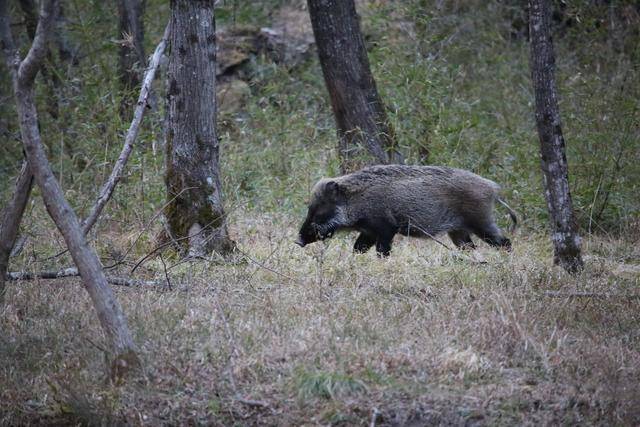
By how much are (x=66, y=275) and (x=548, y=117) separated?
3.72 m

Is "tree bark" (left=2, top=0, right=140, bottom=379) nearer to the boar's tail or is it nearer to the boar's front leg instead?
the boar's front leg

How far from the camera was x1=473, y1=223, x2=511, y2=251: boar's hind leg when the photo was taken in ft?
26.7

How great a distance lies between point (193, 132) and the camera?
7348 millimetres

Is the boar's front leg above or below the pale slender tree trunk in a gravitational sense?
below

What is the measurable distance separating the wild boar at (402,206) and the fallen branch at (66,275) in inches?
77.1

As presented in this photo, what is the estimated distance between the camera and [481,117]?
11.5 metres

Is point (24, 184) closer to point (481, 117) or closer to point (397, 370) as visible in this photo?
point (397, 370)

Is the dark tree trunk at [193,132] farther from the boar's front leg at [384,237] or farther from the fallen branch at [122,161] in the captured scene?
the boar's front leg at [384,237]

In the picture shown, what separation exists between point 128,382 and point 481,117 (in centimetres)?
761

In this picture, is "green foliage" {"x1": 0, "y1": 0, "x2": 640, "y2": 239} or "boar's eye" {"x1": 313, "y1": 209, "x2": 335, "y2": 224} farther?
"green foliage" {"x1": 0, "y1": 0, "x2": 640, "y2": 239}

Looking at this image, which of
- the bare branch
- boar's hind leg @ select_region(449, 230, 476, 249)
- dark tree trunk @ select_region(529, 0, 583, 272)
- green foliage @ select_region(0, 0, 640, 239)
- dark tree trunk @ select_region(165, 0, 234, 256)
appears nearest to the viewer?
the bare branch

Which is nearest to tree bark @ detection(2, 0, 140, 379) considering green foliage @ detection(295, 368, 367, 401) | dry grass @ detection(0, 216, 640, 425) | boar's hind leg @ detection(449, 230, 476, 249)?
dry grass @ detection(0, 216, 640, 425)

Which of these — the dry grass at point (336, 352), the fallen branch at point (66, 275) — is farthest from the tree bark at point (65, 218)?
the fallen branch at point (66, 275)

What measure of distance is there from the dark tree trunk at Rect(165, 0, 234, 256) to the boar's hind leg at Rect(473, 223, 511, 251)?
240 centimetres
